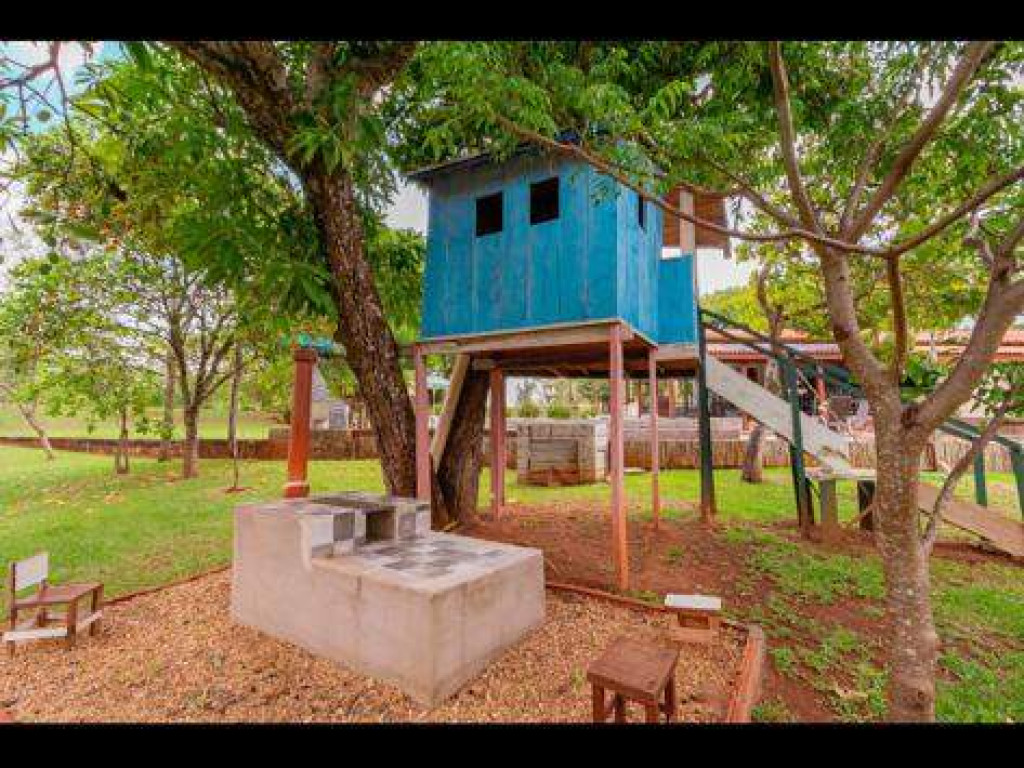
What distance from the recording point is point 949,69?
13.3ft

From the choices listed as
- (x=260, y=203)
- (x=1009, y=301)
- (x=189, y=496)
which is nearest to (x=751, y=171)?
(x=1009, y=301)

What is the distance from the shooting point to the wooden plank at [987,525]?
6637mm

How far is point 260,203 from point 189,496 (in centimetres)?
832

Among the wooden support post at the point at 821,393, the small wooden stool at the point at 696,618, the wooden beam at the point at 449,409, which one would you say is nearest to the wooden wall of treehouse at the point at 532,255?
the wooden beam at the point at 449,409

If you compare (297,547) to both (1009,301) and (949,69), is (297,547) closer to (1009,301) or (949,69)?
(1009,301)

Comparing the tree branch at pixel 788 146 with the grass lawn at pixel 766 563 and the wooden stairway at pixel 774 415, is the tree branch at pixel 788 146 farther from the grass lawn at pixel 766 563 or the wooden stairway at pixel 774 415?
the wooden stairway at pixel 774 415

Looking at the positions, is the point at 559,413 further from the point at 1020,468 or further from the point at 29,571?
the point at 29,571

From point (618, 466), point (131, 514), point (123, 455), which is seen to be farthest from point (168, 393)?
point (618, 466)

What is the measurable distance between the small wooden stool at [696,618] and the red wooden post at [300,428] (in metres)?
4.01

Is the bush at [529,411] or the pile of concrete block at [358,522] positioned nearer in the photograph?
the pile of concrete block at [358,522]

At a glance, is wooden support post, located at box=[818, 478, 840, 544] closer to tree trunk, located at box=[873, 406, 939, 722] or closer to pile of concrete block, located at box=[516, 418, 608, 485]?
tree trunk, located at box=[873, 406, 939, 722]
